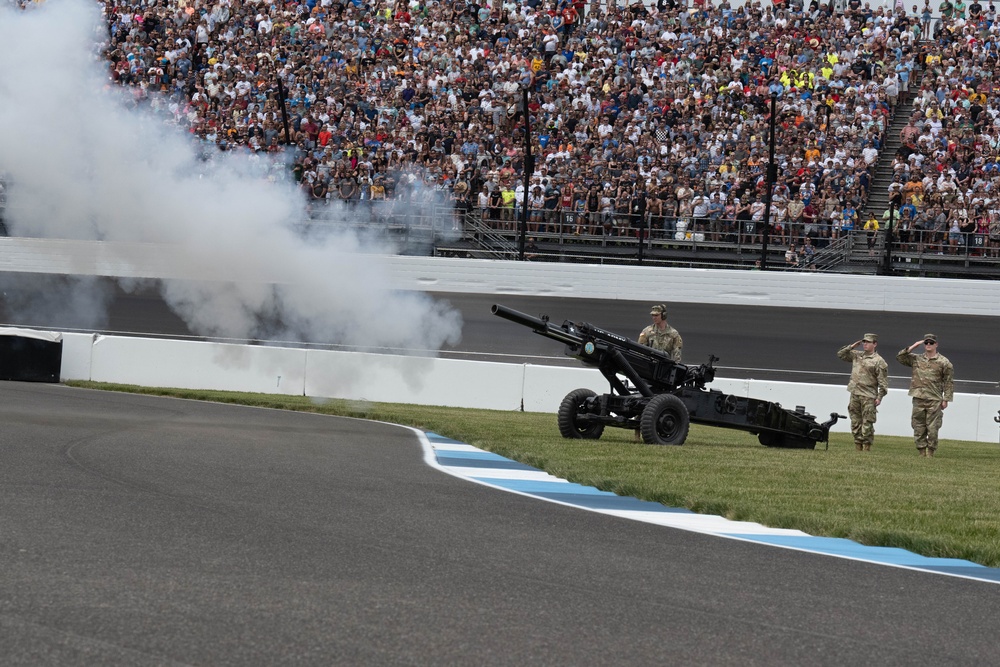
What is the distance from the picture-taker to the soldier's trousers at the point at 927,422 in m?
16.1

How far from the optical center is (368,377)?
71.5 feet

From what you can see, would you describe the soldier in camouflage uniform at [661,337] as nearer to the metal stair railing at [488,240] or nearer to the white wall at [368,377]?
the white wall at [368,377]

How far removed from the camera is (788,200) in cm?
2375

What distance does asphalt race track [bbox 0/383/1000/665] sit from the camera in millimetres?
4496

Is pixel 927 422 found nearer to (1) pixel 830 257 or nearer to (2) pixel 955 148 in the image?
(1) pixel 830 257

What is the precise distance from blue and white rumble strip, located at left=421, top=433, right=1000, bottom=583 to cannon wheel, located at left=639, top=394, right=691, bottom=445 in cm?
253

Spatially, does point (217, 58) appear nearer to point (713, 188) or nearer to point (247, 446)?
point (713, 188)

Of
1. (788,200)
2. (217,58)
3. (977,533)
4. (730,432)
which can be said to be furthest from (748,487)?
(217,58)

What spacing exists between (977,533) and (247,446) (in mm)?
6314

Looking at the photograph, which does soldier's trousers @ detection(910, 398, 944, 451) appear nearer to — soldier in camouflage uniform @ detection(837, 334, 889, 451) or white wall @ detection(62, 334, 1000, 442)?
soldier in camouflage uniform @ detection(837, 334, 889, 451)

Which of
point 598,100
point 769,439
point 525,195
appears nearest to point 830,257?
point 525,195

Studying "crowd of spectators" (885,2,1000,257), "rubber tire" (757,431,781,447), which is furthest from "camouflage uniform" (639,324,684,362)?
"crowd of spectators" (885,2,1000,257)

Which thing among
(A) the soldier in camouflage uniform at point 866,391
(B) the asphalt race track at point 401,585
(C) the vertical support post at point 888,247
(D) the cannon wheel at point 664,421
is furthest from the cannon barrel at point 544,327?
(C) the vertical support post at point 888,247

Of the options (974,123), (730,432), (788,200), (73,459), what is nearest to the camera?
(73,459)
